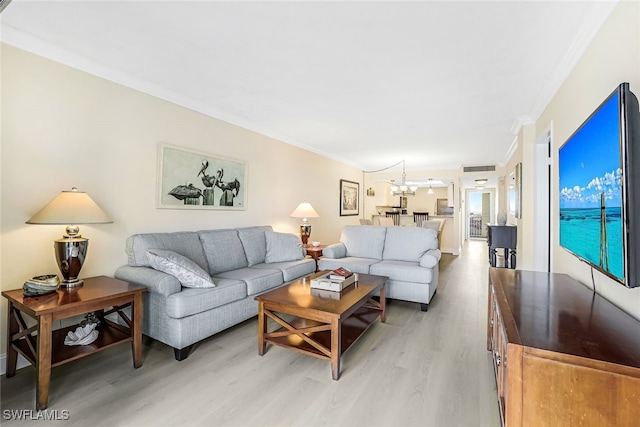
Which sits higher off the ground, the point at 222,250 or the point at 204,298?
the point at 222,250

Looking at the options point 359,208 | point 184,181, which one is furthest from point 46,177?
point 359,208

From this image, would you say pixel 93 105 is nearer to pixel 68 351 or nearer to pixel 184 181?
pixel 184 181

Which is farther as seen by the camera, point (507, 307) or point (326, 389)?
point (326, 389)

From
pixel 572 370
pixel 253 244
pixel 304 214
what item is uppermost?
pixel 304 214

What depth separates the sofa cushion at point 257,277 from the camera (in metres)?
2.82

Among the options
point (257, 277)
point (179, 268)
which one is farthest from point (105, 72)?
point (257, 277)

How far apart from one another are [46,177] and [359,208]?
6362 millimetres

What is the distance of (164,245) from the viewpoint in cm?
274

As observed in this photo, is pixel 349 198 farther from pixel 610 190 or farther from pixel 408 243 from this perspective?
pixel 610 190

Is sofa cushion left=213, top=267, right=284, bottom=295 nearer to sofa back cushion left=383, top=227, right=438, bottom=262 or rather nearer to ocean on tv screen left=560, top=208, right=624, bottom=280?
sofa back cushion left=383, top=227, right=438, bottom=262

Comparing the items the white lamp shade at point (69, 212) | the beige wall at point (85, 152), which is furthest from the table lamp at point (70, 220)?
the beige wall at point (85, 152)

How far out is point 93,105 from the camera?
8.13ft

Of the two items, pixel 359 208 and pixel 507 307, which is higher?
pixel 359 208

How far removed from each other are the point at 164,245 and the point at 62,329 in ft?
3.05
